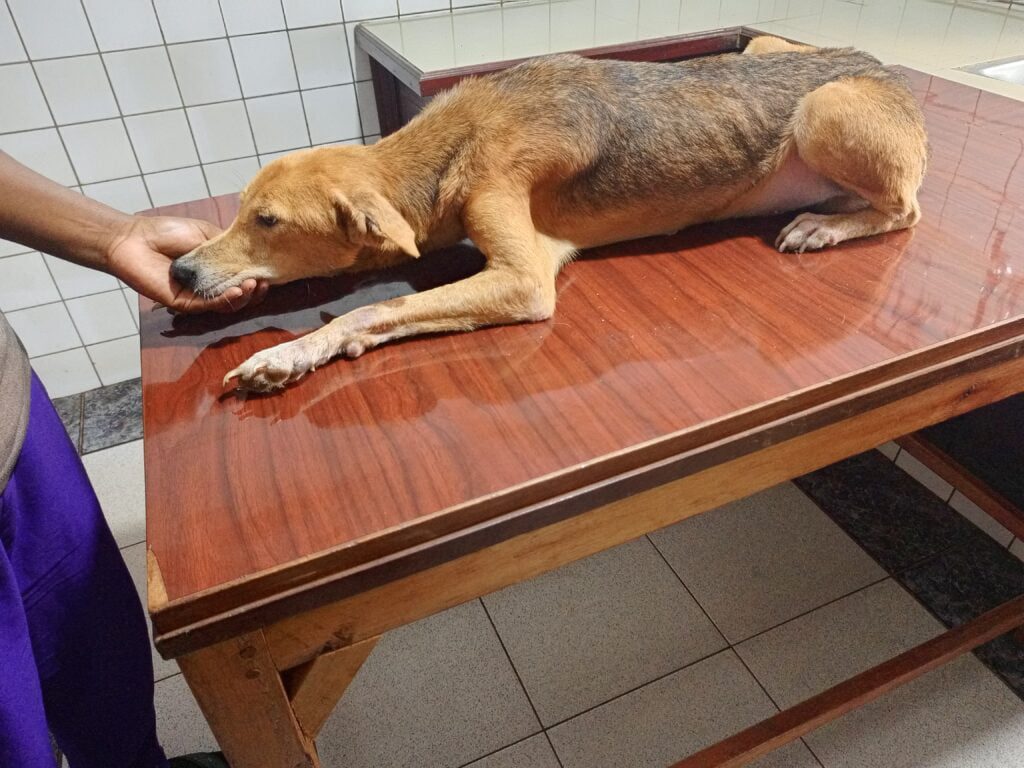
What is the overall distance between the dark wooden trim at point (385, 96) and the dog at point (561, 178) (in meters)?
1.25

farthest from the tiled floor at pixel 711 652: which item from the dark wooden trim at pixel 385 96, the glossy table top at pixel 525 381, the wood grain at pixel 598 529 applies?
the dark wooden trim at pixel 385 96

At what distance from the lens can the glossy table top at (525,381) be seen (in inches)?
29.7

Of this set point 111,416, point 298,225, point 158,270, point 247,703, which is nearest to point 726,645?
point 247,703

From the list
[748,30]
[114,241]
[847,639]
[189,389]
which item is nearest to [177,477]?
[189,389]

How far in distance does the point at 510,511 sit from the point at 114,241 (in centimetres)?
76

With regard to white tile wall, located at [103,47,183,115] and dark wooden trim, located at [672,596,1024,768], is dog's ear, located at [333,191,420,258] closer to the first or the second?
dark wooden trim, located at [672,596,1024,768]

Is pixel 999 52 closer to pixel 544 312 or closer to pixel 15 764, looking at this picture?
pixel 544 312

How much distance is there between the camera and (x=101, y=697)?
1042mm

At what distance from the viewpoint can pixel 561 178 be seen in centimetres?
113

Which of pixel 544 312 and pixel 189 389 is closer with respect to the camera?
pixel 189 389

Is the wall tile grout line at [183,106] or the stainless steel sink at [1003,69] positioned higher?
the stainless steel sink at [1003,69]

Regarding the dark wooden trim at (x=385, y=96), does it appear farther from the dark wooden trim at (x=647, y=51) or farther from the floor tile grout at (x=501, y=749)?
the floor tile grout at (x=501, y=749)

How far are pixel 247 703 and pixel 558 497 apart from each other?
0.40 m

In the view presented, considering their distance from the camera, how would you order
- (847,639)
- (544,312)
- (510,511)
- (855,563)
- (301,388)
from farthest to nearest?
(855,563)
(847,639)
(544,312)
(301,388)
(510,511)
